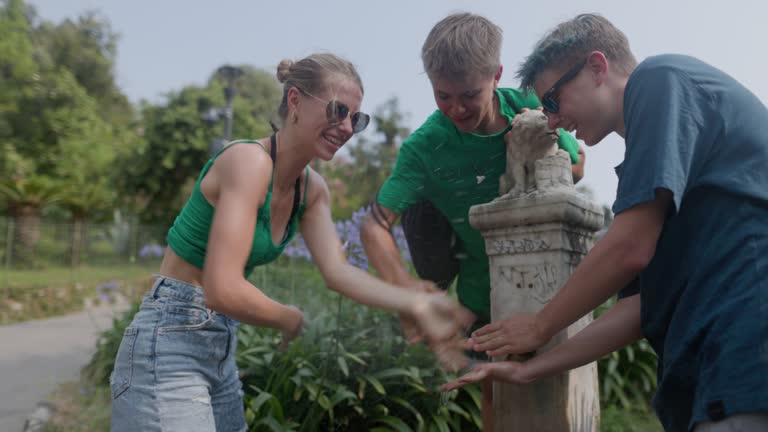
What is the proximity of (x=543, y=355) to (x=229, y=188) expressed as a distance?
111 cm

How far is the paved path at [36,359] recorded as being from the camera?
14.6 feet

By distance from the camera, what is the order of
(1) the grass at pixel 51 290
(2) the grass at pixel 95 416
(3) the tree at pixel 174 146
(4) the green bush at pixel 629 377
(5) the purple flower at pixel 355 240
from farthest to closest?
(3) the tree at pixel 174 146
(1) the grass at pixel 51 290
(4) the green bush at pixel 629 377
(2) the grass at pixel 95 416
(5) the purple flower at pixel 355 240

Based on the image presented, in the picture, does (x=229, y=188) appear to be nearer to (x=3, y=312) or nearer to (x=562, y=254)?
(x=562, y=254)

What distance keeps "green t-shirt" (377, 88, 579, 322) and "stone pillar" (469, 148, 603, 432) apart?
23cm

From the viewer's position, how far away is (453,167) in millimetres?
2385

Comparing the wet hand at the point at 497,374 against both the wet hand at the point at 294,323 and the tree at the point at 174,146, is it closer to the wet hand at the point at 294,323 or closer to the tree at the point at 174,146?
the wet hand at the point at 294,323

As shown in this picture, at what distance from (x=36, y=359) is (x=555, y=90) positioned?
6194mm

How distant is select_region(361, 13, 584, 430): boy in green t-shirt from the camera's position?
2.18 metres

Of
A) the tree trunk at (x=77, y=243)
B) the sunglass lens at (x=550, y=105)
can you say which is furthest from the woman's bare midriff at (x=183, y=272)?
the tree trunk at (x=77, y=243)

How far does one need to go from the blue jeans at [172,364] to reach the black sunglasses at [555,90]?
3.83ft

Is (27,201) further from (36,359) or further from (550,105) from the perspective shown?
(550,105)

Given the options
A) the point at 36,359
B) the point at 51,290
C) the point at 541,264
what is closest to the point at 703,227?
the point at 541,264

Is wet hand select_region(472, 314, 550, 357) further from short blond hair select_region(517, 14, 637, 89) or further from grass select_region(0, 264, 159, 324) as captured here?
grass select_region(0, 264, 159, 324)

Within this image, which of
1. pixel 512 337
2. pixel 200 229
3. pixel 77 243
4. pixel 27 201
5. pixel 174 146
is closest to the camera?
pixel 200 229
